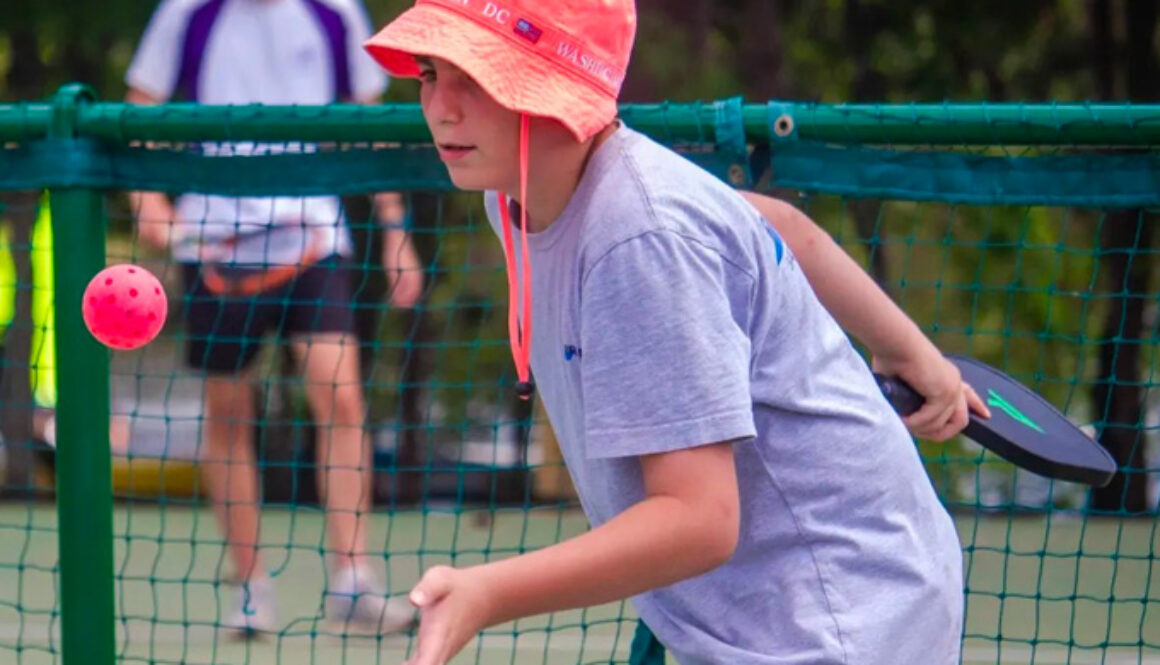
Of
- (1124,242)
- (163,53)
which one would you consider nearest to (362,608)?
(163,53)

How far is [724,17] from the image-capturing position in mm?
9188

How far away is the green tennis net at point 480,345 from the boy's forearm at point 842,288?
591mm

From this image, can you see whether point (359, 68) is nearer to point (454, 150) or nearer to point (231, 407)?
point (231, 407)

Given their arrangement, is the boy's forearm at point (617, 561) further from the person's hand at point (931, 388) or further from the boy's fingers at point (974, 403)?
the boy's fingers at point (974, 403)

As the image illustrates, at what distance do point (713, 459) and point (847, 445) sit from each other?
0.29m

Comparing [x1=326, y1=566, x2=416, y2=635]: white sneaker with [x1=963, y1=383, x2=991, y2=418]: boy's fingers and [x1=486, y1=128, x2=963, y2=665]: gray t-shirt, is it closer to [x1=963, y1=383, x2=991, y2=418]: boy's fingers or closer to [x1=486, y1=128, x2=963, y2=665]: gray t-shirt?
[x1=963, y1=383, x2=991, y2=418]: boy's fingers

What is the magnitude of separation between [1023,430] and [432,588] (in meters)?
1.30

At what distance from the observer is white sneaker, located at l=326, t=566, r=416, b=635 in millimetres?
4227

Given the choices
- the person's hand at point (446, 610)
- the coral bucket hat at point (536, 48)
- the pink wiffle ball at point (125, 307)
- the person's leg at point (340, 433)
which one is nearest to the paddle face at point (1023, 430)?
the coral bucket hat at point (536, 48)

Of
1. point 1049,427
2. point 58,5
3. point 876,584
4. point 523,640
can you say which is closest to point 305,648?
point 523,640

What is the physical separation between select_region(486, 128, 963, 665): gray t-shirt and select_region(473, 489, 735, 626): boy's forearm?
0.28 feet

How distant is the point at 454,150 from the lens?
2.05 metres

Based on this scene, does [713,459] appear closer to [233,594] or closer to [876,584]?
[876,584]

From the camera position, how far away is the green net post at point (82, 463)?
3242 millimetres
